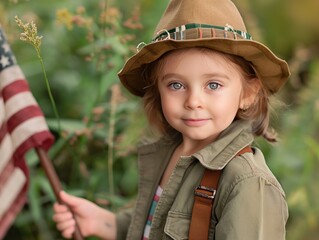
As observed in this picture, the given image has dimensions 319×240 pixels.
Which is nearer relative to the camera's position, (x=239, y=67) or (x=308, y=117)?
(x=239, y=67)

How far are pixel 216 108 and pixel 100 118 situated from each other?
1210mm

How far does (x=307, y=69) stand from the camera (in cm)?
452

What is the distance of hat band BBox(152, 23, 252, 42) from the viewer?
1.86 m

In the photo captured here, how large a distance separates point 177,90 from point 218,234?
1.36 ft

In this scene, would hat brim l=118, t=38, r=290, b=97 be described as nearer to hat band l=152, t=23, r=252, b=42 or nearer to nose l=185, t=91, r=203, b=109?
hat band l=152, t=23, r=252, b=42

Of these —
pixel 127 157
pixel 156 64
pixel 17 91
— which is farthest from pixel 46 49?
pixel 156 64

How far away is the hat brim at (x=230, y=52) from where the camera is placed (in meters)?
1.84

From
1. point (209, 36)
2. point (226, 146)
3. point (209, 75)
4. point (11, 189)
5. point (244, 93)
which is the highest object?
point (209, 36)

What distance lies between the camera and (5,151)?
2.37 meters

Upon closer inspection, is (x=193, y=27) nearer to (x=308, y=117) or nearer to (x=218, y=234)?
(x=218, y=234)

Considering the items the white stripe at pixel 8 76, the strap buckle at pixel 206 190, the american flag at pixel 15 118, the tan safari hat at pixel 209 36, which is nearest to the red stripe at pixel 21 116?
the american flag at pixel 15 118

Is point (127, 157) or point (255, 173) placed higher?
point (255, 173)

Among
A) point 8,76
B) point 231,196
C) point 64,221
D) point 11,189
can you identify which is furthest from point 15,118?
point 231,196

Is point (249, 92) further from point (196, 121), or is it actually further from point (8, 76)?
point (8, 76)
